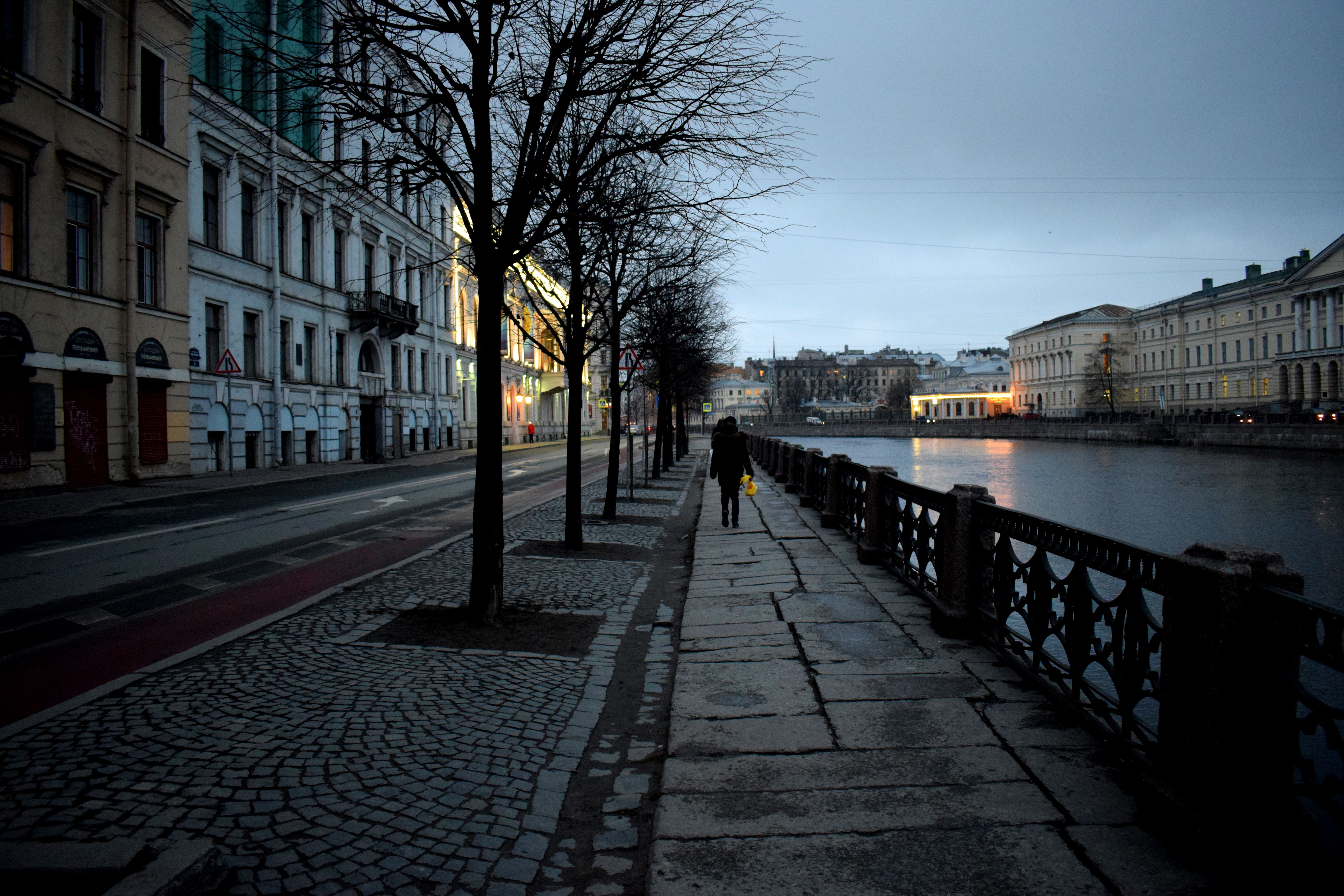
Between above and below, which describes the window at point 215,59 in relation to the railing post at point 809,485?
above

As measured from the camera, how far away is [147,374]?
1998 centimetres

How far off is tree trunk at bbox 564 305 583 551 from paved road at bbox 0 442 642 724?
1.94m

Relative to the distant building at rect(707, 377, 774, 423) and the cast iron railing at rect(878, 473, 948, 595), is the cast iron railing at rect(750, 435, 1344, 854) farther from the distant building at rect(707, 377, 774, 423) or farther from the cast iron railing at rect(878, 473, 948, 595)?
the distant building at rect(707, 377, 774, 423)

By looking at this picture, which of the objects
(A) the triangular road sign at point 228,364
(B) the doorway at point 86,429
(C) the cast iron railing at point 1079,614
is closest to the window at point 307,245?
(A) the triangular road sign at point 228,364

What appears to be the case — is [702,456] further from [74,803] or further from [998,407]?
[998,407]

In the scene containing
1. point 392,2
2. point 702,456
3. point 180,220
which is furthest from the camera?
point 702,456

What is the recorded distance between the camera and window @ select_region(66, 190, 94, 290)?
58.3 ft

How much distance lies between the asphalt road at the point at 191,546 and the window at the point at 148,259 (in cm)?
618

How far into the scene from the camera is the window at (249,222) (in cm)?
2544

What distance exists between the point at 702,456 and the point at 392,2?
3657 centimetres

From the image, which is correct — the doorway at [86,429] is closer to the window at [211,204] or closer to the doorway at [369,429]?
the window at [211,204]

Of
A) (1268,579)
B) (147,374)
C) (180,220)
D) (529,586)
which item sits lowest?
(529,586)

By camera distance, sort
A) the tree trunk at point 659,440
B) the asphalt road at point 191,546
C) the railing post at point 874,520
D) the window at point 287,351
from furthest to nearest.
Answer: the window at point 287,351
the tree trunk at point 659,440
the railing post at point 874,520
the asphalt road at point 191,546

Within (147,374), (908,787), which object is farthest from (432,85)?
(147,374)
